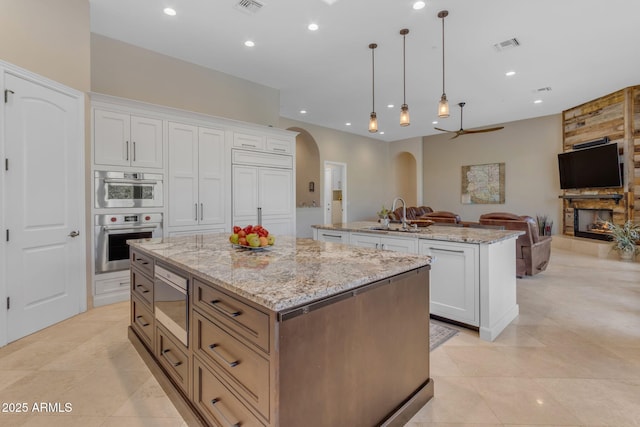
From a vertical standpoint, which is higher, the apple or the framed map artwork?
the framed map artwork

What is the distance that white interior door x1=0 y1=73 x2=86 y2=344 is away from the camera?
256cm

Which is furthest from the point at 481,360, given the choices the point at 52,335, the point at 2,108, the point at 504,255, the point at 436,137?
the point at 436,137

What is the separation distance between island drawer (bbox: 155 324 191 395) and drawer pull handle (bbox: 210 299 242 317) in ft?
1.55

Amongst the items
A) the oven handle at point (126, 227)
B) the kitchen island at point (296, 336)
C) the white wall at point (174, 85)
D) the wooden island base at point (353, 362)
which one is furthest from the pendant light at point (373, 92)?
the oven handle at point (126, 227)

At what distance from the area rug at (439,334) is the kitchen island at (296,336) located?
0.80m

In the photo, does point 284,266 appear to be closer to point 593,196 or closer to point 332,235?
point 332,235

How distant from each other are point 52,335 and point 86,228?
1.06 meters

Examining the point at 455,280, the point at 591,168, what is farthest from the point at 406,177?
the point at 455,280

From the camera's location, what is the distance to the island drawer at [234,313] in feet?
3.55

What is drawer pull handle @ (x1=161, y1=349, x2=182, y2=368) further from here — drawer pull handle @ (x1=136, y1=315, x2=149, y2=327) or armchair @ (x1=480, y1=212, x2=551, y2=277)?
armchair @ (x1=480, y1=212, x2=551, y2=277)

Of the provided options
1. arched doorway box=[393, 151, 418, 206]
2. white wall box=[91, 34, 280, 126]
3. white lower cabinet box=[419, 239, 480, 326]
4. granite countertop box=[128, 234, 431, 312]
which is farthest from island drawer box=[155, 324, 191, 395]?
arched doorway box=[393, 151, 418, 206]

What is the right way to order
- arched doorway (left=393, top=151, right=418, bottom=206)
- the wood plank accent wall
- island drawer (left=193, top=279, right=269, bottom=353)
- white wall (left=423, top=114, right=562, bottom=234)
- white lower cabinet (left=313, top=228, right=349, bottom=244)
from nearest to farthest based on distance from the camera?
1. island drawer (left=193, top=279, right=269, bottom=353)
2. white lower cabinet (left=313, top=228, right=349, bottom=244)
3. the wood plank accent wall
4. white wall (left=423, top=114, right=562, bottom=234)
5. arched doorway (left=393, top=151, right=418, bottom=206)

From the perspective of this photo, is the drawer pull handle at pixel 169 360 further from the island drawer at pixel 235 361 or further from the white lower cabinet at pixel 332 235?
the white lower cabinet at pixel 332 235

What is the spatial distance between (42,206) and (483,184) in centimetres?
924
